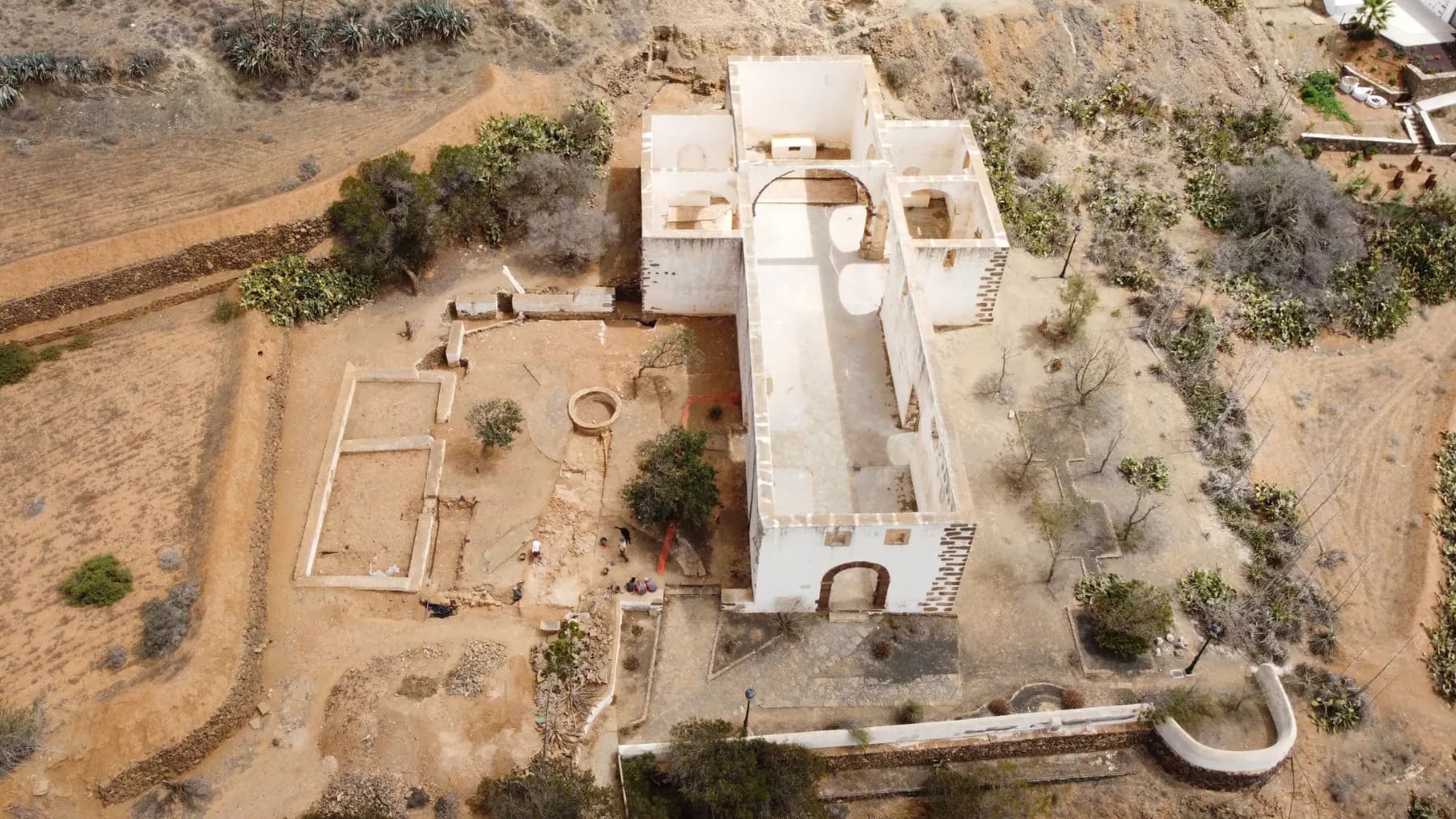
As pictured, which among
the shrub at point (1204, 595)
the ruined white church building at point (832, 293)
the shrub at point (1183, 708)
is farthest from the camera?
the shrub at point (1204, 595)

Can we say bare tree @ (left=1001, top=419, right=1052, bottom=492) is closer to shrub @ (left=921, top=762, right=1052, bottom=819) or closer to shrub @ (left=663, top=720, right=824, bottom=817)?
shrub @ (left=921, top=762, right=1052, bottom=819)

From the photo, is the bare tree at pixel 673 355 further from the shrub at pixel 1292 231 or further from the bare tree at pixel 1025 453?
the shrub at pixel 1292 231

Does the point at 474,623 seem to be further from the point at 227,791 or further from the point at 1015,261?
the point at 1015,261

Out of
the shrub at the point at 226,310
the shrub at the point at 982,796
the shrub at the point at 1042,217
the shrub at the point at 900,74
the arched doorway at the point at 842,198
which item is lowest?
the shrub at the point at 982,796

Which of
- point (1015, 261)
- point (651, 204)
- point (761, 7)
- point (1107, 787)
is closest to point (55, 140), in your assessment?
point (651, 204)

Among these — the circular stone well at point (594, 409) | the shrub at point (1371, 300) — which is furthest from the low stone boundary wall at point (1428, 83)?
the circular stone well at point (594, 409)

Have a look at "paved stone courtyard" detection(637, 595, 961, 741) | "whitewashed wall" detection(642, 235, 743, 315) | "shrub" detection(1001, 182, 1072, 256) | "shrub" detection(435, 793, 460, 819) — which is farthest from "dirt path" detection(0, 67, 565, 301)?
"shrub" detection(435, 793, 460, 819)
